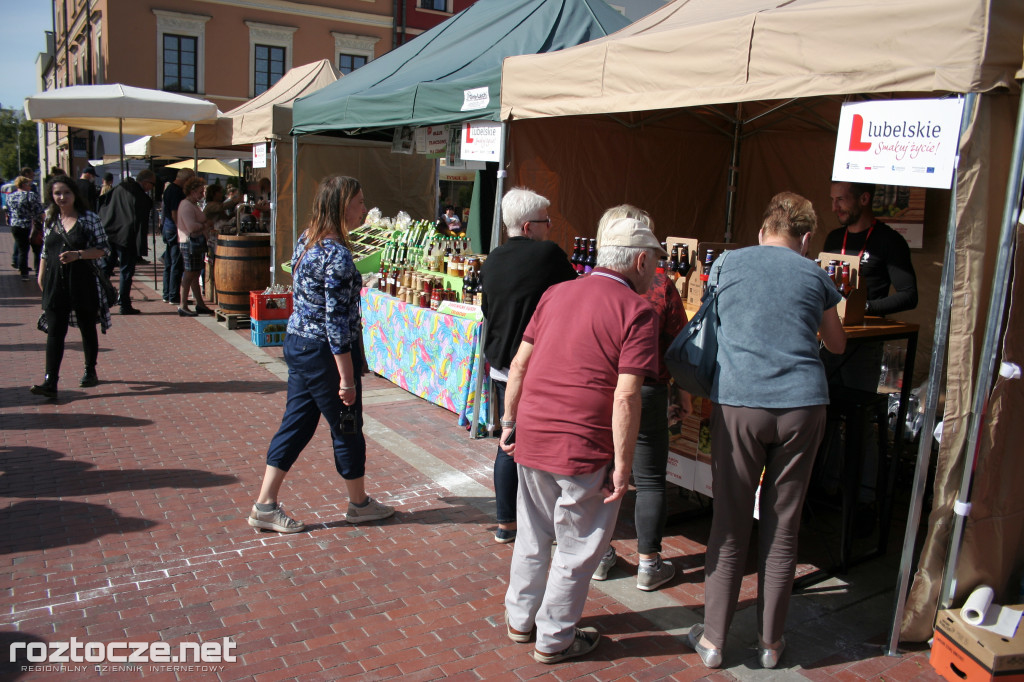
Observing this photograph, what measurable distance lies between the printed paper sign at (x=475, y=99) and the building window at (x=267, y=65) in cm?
2768

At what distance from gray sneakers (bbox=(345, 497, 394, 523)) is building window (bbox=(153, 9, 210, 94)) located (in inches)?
1132

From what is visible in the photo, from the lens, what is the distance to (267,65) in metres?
31.0

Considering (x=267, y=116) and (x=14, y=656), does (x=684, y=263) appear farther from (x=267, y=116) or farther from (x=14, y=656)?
(x=267, y=116)

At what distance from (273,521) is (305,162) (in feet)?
21.5

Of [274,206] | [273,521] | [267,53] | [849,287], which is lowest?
[273,521]

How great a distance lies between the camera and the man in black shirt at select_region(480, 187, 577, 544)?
3844 millimetres

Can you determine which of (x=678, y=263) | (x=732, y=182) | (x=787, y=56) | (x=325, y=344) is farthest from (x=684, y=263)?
(x=732, y=182)

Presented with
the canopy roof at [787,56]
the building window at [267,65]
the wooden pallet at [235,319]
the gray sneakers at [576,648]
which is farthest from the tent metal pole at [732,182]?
the building window at [267,65]

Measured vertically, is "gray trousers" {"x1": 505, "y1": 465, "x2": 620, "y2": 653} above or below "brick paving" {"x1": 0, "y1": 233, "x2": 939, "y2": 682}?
above

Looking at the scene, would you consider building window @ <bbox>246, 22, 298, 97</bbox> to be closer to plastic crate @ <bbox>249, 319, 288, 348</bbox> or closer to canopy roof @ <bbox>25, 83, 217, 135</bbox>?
canopy roof @ <bbox>25, 83, 217, 135</bbox>

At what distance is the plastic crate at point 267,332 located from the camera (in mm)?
8970

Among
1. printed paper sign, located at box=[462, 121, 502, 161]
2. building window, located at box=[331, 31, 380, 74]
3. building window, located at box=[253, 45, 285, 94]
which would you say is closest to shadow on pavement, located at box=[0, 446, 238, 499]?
printed paper sign, located at box=[462, 121, 502, 161]

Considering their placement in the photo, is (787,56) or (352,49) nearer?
(787,56)

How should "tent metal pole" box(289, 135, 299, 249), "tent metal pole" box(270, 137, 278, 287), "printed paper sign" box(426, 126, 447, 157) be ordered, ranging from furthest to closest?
"tent metal pole" box(270, 137, 278, 287), "tent metal pole" box(289, 135, 299, 249), "printed paper sign" box(426, 126, 447, 157)
